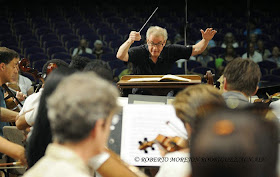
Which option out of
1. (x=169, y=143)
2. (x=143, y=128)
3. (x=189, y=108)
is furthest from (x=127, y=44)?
(x=189, y=108)

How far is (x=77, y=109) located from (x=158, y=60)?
7.98 ft

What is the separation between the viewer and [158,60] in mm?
3391

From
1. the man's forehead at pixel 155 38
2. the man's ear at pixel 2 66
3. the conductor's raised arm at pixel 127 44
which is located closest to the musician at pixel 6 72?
the man's ear at pixel 2 66

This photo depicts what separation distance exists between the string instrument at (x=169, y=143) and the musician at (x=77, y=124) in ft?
2.37

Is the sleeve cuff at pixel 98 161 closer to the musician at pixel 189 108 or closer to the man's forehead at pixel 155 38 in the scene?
the musician at pixel 189 108

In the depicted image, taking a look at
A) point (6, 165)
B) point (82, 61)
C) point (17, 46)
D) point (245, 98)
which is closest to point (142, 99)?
point (82, 61)

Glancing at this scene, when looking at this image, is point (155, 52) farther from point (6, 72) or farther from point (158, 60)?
point (6, 72)

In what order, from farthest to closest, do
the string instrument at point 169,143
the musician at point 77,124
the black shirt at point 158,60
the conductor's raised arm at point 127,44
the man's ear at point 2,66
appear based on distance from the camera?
1. the black shirt at point 158,60
2. the conductor's raised arm at point 127,44
3. the man's ear at point 2,66
4. the string instrument at point 169,143
5. the musician at point 77,124

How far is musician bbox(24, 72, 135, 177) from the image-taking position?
3.26 feet

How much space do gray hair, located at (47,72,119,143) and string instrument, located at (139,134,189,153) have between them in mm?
750

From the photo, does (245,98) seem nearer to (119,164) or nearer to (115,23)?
(119,164)

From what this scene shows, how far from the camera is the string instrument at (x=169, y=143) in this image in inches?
67.8

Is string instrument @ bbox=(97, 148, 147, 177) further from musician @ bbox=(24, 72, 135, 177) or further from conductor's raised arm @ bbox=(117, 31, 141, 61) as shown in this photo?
conductor's raised arm @ bbox=(117, 31, 141, 61)

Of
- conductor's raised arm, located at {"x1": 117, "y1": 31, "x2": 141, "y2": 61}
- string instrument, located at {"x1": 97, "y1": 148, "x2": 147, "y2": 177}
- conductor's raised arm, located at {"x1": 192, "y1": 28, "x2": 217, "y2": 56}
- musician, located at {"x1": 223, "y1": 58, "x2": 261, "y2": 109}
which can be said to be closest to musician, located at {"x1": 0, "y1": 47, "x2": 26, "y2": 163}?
conductor's raised arm, located at {"x1": 117, "y1": 31, "x2": 141, "y2": 61}
